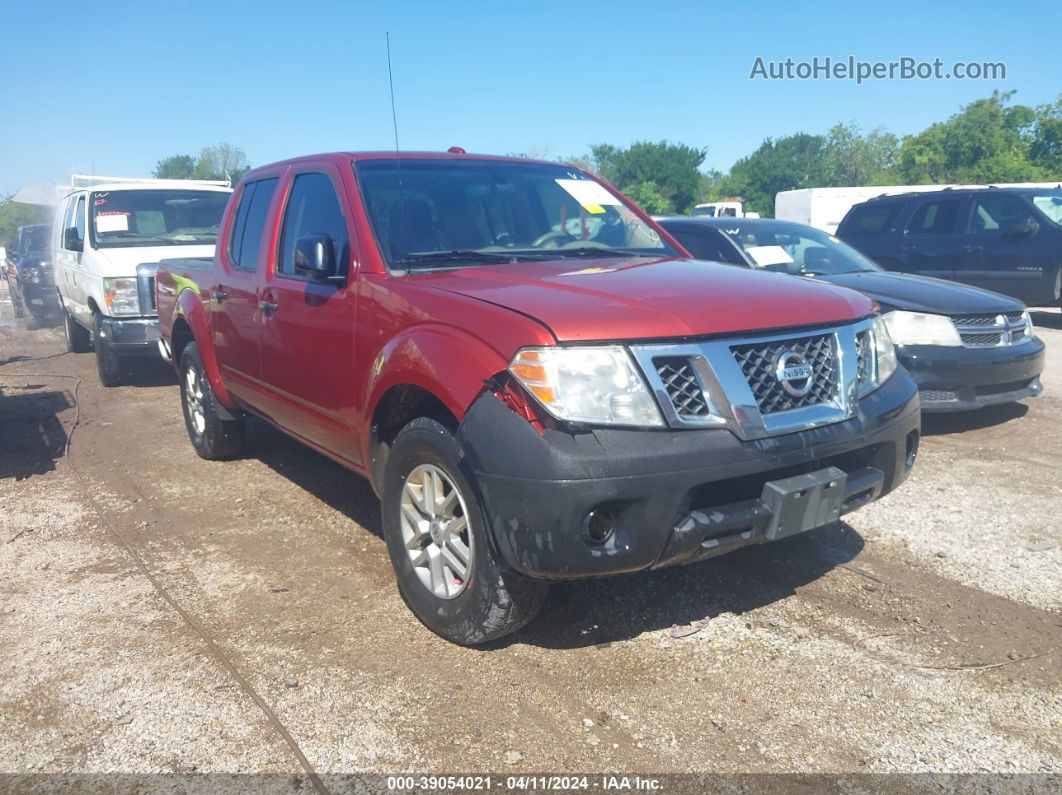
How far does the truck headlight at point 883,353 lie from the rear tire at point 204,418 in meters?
3.99

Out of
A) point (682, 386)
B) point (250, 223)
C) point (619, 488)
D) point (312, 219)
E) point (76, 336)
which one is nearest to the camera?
point (619, 488)

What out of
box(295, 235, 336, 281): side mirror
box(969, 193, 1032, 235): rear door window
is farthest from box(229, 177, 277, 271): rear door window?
box(969, 193, 1032, 235): rear door window

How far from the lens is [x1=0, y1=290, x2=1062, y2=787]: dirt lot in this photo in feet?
9.00

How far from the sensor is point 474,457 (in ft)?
9.54

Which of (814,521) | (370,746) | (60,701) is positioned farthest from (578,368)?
(60,701)

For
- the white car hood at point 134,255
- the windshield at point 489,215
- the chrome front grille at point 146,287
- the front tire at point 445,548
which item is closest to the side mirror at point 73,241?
the white car hood at point 134,255

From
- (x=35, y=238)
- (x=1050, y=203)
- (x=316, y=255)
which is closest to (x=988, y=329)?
(x=316, y=255)

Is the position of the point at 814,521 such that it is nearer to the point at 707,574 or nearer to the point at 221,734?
the point at 707,574

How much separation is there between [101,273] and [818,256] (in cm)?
671

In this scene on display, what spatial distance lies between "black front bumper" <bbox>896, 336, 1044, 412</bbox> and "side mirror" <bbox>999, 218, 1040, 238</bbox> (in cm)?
534

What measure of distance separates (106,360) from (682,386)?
7632mm

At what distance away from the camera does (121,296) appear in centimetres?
873

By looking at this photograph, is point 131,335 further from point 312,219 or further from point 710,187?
point 710,187

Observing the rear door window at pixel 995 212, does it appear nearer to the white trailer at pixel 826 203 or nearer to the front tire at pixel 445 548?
the front tire at pixel 445 548
